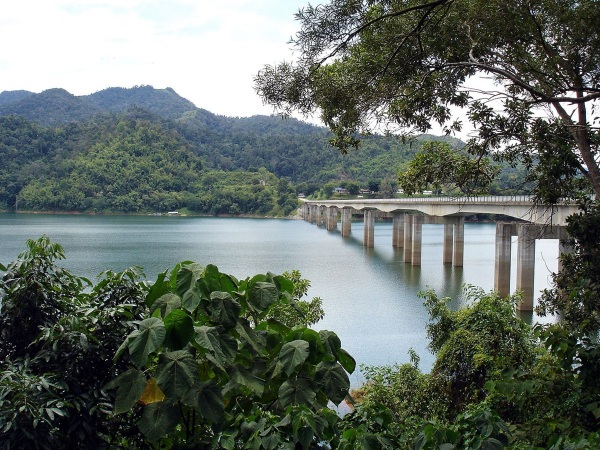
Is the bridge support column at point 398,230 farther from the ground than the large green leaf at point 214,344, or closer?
closer

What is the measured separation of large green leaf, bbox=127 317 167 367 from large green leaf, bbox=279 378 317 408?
26.9 inches

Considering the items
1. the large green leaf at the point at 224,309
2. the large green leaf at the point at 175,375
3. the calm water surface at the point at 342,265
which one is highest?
the large green leaf at the point at 224,309

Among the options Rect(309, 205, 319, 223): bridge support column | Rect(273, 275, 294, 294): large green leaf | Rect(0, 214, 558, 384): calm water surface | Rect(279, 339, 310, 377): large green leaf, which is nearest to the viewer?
Rect(279, 339, 310, 377): large green leaf

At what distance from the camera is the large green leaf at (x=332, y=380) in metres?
3.21

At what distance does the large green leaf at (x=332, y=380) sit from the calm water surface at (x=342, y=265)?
31.7 feet

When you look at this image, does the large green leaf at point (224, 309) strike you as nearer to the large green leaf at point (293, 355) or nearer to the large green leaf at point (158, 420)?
the large green leaf at point (293, 355)

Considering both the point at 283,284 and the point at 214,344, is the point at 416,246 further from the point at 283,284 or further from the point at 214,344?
the point at 214,344

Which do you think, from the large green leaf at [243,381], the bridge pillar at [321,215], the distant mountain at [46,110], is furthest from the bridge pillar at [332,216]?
the distant mountain at [46,110]

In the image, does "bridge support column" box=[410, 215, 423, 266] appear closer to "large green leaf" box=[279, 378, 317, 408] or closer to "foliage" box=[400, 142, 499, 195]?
"foliage" box=[400, 142, 499, 195]

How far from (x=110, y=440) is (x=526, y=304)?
854 inches

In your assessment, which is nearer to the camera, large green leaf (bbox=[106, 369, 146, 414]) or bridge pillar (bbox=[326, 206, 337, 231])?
large green leaf (bbox=[106, 369, 146, 414])

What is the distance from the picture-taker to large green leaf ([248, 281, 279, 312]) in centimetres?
337

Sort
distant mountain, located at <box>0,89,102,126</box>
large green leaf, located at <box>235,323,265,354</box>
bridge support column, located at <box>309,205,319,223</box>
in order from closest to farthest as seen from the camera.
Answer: large green leaf, located at <box>235,323,265,354</box>, bridge support column, located at <box>309,205,319,223</box>, distant mountain, located at <box>0,89,102,126</box>

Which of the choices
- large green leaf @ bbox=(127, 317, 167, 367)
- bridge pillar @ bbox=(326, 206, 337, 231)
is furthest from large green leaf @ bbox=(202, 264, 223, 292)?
bridge pillar @ bbox=(326, 206, 337, 231)
